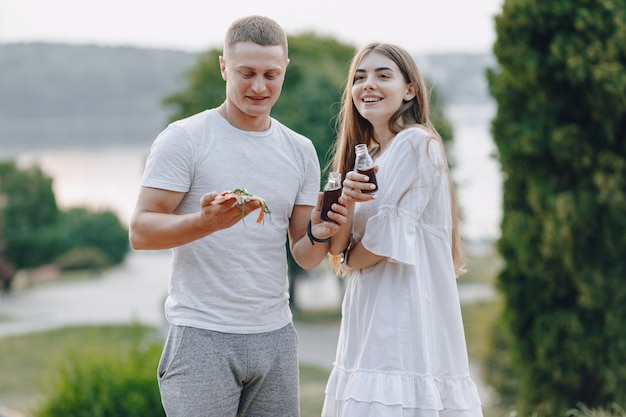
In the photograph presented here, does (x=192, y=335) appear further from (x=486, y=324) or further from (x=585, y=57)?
(x=486, y=324)

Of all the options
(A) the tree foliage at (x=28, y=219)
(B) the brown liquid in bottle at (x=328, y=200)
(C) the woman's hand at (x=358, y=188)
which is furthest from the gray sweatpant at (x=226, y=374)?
(A) the tree foliage at (x=28, y=219)

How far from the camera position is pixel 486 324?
13.7m

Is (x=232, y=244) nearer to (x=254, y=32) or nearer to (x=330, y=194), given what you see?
(x=330, y=194)

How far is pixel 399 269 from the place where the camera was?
3018mm

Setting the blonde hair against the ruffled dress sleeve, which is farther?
the ruffled dress sleeve

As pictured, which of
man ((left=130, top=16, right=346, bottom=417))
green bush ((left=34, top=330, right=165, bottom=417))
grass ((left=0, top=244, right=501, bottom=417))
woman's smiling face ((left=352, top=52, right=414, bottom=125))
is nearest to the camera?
man ((left=130, top=16, right=346, bottom=417))

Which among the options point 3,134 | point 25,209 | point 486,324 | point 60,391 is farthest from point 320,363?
point 3,134

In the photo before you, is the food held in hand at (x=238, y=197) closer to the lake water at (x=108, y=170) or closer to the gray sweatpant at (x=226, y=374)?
the gray sweatpant at (x=226, y=374)

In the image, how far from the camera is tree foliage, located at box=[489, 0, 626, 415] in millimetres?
7332

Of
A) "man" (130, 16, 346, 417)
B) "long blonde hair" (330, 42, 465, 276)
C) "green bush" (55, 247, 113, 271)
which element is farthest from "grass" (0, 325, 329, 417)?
"green bush" (55, 247, 113, 271)

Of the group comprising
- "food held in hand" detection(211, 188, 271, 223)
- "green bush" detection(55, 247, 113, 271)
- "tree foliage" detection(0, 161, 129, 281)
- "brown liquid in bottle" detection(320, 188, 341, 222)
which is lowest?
"green bush" detection(55, 247, 113, 271)

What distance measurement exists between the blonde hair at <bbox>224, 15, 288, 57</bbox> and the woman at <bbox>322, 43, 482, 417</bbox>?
44cm

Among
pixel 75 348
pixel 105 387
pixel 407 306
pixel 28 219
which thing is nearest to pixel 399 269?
pixel 407 306

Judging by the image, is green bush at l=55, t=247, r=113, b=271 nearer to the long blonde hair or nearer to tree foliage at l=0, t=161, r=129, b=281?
tree foliage at l=0, t=161, r=129, b=281
